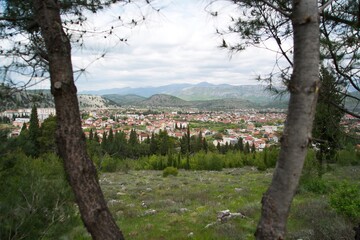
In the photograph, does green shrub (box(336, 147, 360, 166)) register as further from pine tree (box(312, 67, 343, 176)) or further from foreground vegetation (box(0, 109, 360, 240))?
pine tree (box(312, 67, 343, 176))

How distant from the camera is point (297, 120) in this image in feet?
5.38

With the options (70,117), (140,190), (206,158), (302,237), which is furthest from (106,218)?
(206,158)

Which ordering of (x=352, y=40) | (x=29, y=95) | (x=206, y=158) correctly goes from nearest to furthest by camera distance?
(x=29, y=95) < (x=352, y=40) < (x=206, y=158)

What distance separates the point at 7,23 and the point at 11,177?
2316 mm

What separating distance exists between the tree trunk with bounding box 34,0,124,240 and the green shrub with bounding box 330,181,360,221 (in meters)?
6.26

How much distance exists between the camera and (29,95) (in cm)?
340

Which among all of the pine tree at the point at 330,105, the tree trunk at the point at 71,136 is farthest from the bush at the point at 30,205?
the pine tree at the point at 330,105

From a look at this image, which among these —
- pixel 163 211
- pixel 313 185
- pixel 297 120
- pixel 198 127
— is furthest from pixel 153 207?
pixel 198 127

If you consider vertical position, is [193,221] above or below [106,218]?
below

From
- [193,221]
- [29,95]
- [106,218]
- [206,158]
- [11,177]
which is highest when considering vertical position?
[29,95]

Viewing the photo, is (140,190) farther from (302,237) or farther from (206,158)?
(206,158)

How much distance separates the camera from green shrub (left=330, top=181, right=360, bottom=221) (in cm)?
673

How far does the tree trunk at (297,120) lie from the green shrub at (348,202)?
6.01m

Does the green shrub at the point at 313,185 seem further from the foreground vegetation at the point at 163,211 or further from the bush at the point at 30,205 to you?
the bush at the point at 30,205
